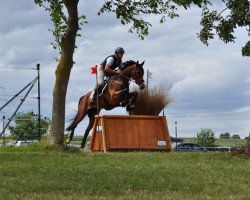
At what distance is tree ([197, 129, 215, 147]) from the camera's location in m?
50.1

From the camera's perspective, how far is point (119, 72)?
19.7 m

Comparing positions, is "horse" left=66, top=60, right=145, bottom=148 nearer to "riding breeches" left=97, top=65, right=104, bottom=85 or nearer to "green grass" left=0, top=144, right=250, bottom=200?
"riding breeches" left=97, top=65, right=104, bottom=85

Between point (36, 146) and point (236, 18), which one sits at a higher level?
point (236, 18)

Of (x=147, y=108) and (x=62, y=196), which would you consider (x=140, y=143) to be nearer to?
(x=147, y=108)

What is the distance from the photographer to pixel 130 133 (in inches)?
738

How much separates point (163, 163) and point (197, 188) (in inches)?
119

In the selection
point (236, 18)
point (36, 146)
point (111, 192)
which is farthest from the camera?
point (236, 18)

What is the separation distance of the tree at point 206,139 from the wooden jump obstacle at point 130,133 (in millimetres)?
30530

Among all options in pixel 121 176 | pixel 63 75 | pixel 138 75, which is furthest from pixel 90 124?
pixel 121 176

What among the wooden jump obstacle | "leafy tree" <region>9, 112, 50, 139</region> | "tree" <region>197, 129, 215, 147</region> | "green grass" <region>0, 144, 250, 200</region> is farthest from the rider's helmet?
"tree" <region>197, 129, 215, 147</region>

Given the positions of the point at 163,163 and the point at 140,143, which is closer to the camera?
the point at 163,163

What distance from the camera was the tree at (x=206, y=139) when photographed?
50053 mm

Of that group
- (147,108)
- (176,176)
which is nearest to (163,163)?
(176,176)

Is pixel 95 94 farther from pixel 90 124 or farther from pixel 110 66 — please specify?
pixel 90 124
